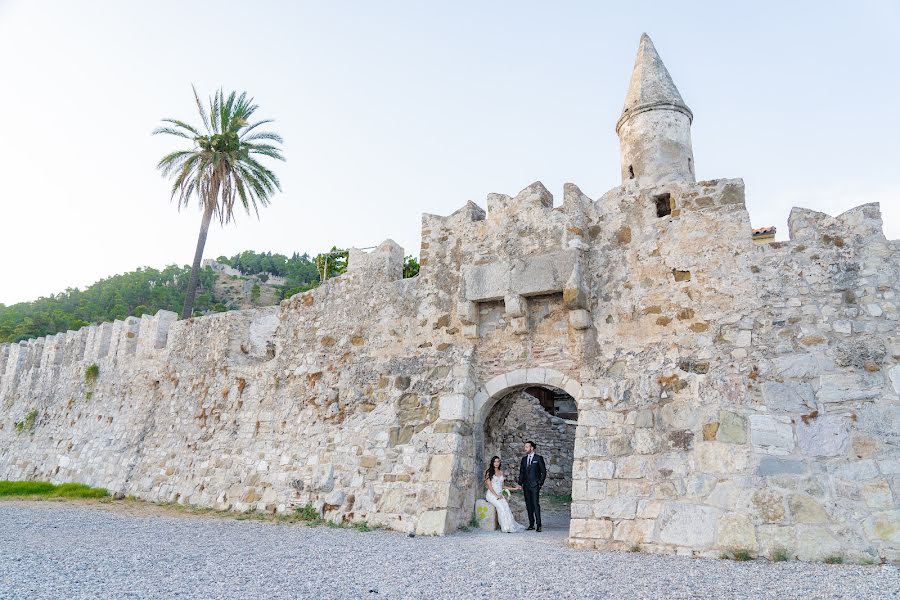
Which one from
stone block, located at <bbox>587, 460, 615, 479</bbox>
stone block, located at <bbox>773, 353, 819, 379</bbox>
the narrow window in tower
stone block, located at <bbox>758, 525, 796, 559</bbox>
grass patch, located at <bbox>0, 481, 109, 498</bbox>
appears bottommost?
grass patch, located at <bbox>0, 481, 109, 498</bbox>

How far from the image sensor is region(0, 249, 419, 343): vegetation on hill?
2934cm

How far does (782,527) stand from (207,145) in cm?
2011

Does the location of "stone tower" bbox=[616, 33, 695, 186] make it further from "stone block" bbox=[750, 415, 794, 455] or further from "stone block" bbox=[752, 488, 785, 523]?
"stone block" bbox=[752, 488, 785, 523]

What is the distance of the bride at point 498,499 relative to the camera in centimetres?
868

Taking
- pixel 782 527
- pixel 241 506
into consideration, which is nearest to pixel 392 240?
pixel 241 506

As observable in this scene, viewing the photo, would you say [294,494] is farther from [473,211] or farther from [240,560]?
[473,211]

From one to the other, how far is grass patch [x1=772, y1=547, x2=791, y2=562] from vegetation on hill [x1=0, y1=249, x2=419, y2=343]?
731 inches

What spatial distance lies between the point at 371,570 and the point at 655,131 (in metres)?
7.47

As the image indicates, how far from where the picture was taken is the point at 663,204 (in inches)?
338

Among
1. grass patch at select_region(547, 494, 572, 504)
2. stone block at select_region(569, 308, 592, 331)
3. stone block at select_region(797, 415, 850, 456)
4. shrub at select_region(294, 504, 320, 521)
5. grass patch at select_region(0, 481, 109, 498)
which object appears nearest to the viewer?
stone block at select_region(797, 415, 850, 456)

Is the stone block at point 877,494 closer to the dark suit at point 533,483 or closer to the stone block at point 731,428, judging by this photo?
the stone block at point 731,428

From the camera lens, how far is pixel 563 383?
839 cm

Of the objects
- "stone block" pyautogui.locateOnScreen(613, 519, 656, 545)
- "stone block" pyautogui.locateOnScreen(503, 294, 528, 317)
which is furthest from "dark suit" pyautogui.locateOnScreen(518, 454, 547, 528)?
"stone block" pyautogui.locateOnScreen(503, 294, 528, 317)

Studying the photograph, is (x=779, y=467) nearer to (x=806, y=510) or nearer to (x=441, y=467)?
(x=806, y=510)
